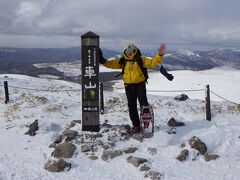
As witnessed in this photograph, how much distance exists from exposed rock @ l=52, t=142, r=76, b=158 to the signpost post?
114 cm

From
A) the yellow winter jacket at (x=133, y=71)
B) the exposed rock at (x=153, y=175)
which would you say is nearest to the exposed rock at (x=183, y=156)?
the exposed rock at (x=153, y=175)

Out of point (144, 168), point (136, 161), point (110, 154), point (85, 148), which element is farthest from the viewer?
point (85, 148)

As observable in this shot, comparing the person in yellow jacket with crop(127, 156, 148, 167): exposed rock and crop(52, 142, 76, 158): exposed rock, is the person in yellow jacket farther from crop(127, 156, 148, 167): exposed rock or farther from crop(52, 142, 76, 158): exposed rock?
crop(52, 142, 76, 158): exposed rock

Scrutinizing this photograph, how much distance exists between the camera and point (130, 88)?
10539 millimetres

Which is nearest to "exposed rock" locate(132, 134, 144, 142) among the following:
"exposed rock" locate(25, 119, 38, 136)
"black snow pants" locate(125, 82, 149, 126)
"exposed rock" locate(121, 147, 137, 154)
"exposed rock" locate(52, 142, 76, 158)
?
"black snow pants" locate(125, 82, 149, 126)

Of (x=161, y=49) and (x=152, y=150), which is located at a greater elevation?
(x=161, y=49)

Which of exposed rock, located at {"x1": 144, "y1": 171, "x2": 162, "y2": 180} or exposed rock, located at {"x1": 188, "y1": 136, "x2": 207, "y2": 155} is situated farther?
exposed rock, located at {"x1": 188, "y1": 136, "x2": 207, "y2": 155}

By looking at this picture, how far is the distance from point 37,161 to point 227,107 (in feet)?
30.1

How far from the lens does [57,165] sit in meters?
8.78

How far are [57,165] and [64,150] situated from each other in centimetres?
81

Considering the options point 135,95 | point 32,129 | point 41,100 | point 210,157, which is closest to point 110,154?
point 135,95

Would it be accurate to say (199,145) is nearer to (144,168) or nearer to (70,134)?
(144,168)

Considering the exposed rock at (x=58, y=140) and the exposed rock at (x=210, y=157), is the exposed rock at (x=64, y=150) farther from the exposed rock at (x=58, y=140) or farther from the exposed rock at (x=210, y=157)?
the exposed rock at (x=210, y=157)

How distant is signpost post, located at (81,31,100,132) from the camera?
1041 centimetres
